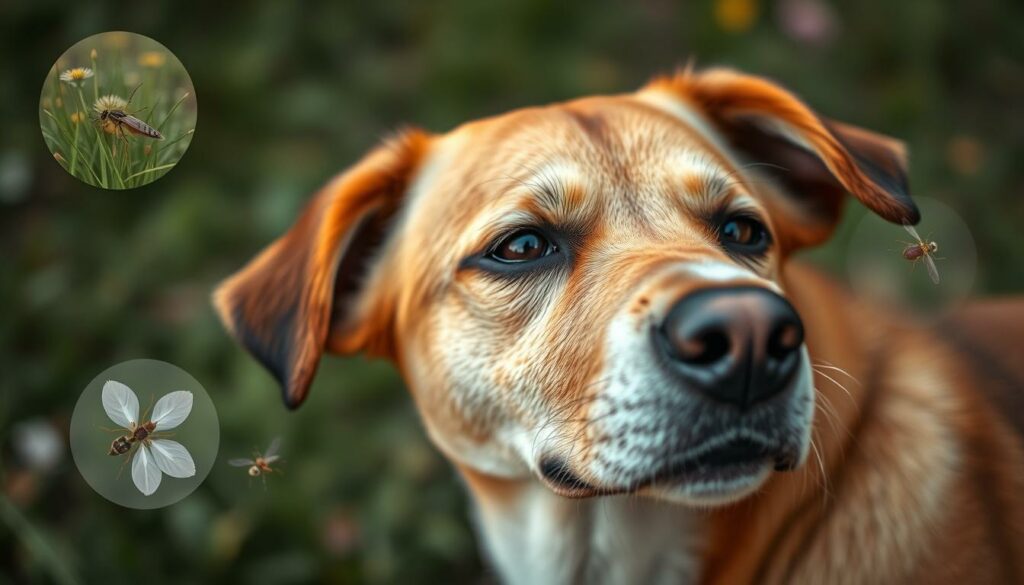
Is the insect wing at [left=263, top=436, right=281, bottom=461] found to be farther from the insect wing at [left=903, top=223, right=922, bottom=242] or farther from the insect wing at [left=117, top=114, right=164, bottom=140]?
the insect wing at [left=903, top=223, right=922, bottom=242]

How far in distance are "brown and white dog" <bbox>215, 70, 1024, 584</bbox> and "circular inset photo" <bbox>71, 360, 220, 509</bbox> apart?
0.80ft

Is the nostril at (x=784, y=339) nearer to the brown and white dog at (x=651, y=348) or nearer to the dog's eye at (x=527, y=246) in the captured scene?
the brown and white dog at (x=651, y=348)

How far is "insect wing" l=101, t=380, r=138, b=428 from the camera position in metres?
1.98

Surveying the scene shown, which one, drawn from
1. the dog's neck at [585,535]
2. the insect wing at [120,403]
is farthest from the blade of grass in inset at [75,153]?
the dog's neck at [585,535]

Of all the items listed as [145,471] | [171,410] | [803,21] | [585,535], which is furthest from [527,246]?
[803,21]

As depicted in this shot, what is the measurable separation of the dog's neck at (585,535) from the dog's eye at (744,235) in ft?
2.13

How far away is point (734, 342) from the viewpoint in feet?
5.32

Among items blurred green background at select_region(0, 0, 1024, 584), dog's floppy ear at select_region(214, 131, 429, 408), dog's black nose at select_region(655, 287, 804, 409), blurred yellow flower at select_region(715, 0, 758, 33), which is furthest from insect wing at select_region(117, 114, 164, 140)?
blurred yellow flower at select_region(715, 0, 758, 33)

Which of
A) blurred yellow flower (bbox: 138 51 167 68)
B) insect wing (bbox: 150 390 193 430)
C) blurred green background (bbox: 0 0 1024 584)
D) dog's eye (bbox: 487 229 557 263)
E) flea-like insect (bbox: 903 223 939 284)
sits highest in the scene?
blurred yellow flower (bbox: 138 51 167 68)

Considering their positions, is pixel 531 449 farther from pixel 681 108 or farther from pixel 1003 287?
pixel 1003 287

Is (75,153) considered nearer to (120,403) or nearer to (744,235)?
(120,403)

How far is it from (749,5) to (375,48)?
1.87 metres

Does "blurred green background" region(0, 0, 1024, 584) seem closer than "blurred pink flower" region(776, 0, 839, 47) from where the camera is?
Yes

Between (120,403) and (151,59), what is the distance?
801 millimetres
